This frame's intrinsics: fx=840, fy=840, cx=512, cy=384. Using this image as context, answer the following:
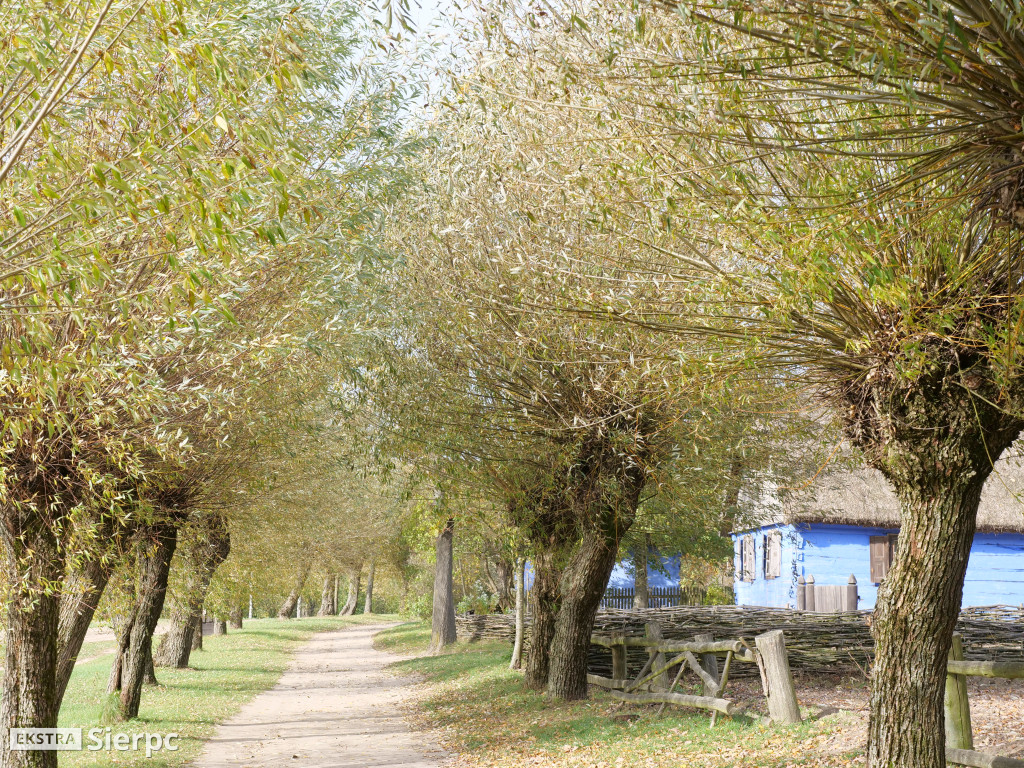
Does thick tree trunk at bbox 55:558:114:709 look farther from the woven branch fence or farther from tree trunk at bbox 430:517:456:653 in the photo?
tree trunk at bbox 430:517:456:653

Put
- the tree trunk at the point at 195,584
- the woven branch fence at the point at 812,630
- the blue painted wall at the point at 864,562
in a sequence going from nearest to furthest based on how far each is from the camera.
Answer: the woven branch fence at the point at 812,630 < the tree trunk at the point at 195,584 < the blue painted wall at the point at 864,562

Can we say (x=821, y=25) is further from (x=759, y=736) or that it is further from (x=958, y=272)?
(x=759, y=736)

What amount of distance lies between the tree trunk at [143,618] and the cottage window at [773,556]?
18.2 meters

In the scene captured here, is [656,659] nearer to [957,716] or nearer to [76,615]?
[957,716]

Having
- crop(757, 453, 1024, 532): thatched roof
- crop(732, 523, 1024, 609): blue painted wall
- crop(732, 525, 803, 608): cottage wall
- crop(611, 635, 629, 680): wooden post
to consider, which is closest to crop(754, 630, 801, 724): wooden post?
crop(611, 635, 629, 680): wooden post

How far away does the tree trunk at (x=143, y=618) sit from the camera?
46.5ft

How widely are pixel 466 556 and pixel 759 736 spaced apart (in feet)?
69.9

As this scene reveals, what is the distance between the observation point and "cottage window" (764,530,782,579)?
2653cm

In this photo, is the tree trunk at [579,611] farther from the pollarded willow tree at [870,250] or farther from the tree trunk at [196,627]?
the tree trunk at [196,627]

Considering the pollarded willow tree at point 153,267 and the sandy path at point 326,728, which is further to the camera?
the sandy path at point 326,728

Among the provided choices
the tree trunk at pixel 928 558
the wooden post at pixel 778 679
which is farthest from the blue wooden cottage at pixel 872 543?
the tree trunk at pixel 928 558

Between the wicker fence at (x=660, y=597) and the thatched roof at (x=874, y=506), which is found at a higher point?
the thatched roof at (x=874, y=506)

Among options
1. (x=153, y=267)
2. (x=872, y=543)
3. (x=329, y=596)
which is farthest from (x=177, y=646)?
(x=329, y=596)

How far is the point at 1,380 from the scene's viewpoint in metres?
6.25
